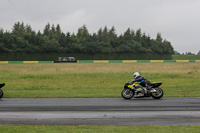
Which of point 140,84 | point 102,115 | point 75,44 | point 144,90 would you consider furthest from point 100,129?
point 75,44

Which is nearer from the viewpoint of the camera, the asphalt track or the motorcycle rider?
the asphalt track

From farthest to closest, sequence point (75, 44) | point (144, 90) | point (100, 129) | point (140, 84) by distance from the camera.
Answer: point (75, 44) < point (140, 84) < point (144, 90) < point (100, 129)

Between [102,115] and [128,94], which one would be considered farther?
[128,94]

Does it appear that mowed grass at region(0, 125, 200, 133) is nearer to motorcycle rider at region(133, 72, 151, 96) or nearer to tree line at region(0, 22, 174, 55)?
motorcycle rider at region(133, 72, 151, 96)

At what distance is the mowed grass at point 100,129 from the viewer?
802cm

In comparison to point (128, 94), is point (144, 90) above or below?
above

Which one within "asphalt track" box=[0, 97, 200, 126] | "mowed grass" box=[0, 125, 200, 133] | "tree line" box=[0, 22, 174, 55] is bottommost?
"asphalt track" box=[0, 97, 200, 126]

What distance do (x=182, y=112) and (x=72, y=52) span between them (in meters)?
74.0

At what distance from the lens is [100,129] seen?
27.1 feet

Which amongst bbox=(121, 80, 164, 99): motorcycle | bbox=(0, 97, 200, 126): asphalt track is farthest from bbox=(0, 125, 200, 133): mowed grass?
bbox=(121, 80, 164, 99): motorcycle

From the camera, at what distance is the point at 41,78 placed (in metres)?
30.2

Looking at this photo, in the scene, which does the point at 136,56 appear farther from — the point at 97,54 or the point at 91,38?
the point at 91,38

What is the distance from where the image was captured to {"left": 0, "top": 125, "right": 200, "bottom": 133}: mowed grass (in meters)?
8.02

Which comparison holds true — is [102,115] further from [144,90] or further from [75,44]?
[75,44]
